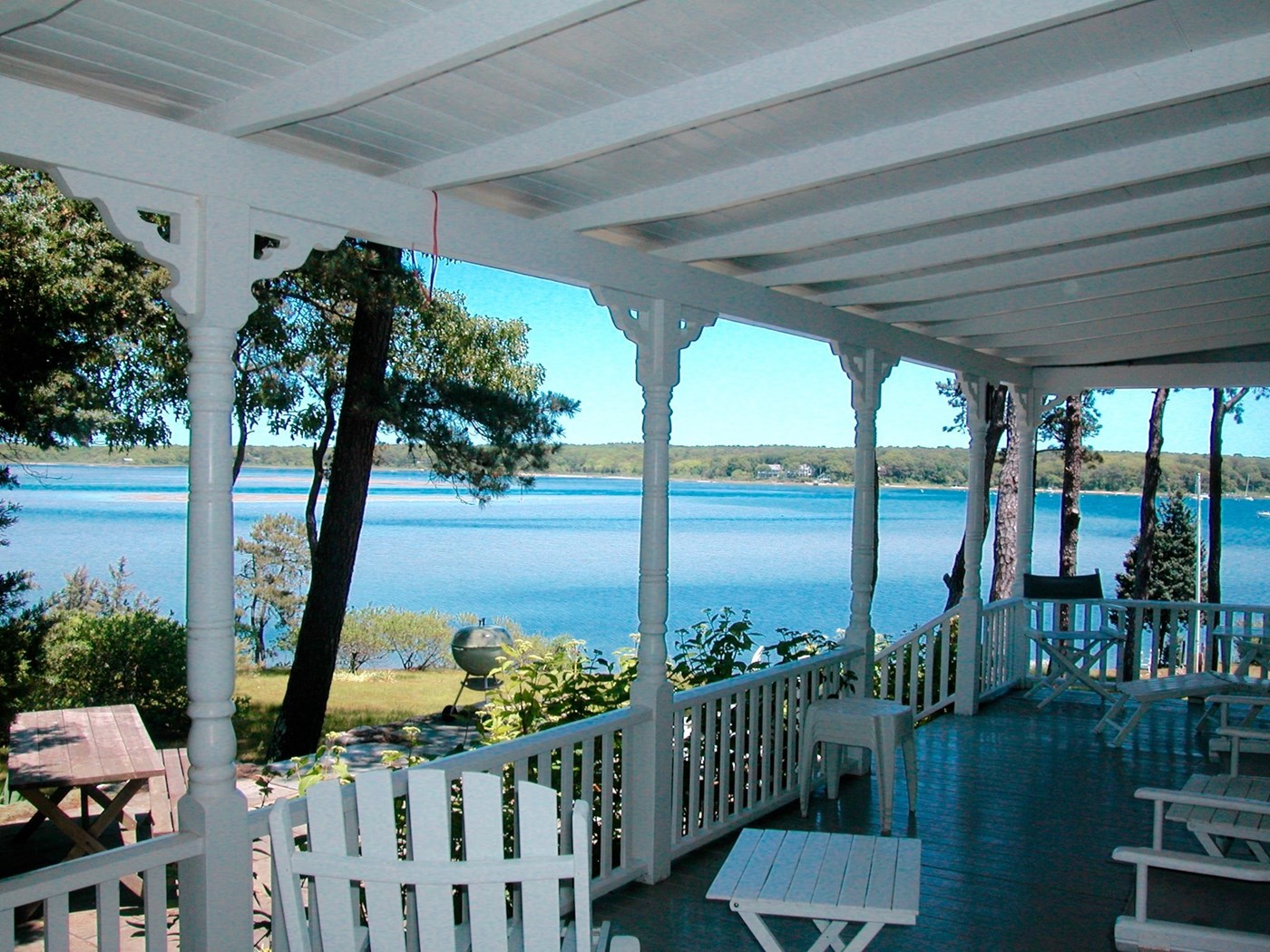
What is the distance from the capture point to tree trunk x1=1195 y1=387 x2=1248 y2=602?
16719 mm

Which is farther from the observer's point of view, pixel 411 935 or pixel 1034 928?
pixel 1034 928

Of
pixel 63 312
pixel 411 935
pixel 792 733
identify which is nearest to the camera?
pixel 411 935

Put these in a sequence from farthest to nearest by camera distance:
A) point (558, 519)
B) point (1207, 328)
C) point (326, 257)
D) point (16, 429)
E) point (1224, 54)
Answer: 1. point (558, 519)
2. point (326, 257)
3. point (16, 429)
4. point (1207, 328)
5. point (1224, 54)

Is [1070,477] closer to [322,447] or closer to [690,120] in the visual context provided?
[322,447]

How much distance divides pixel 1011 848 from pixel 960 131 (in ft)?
11.0

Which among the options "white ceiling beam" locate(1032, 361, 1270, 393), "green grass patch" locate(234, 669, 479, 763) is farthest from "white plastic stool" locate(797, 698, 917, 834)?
"green grass patch" locate(234, 669, 479, 763)

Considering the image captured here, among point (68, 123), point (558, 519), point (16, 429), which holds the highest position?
point (68, 123)

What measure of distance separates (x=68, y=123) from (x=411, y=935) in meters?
2.36

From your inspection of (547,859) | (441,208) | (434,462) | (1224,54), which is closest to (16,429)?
(434,462)

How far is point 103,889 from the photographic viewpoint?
268 centimetres

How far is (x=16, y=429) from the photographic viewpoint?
8188 mm

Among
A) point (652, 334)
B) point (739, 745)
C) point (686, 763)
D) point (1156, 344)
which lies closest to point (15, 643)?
point (686, 763)

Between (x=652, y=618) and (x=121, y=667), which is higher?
(x=652, y=618)

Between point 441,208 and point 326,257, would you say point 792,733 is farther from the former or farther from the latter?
point 326,257
